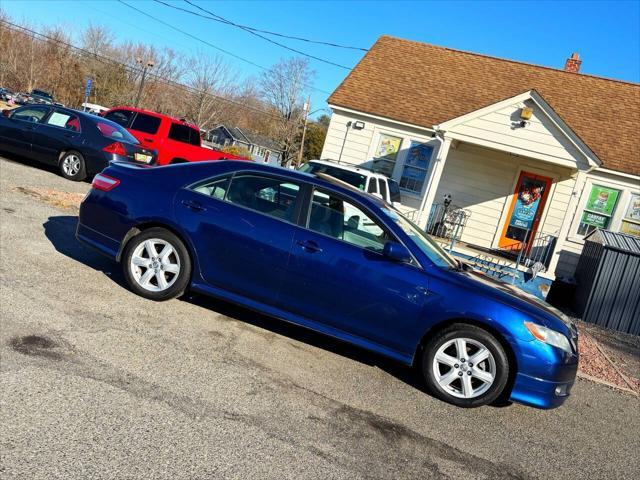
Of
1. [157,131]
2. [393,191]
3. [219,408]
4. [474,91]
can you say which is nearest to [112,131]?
[157,131]

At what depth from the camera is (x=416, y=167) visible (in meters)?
15.0

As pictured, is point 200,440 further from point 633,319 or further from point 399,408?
point 633,319

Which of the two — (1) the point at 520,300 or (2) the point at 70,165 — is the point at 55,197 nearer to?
(2) the point at 70,165

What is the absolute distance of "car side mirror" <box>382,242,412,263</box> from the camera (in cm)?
459

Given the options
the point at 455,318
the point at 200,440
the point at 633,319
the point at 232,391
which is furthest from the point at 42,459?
the point at 633,319

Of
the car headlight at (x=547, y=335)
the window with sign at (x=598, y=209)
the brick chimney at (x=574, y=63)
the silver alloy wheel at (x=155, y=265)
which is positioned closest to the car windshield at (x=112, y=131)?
the silver alloy wheel at (x=155, y=265)

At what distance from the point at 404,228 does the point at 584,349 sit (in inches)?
184

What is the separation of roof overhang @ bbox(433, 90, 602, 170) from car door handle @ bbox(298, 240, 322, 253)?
28.4 ft

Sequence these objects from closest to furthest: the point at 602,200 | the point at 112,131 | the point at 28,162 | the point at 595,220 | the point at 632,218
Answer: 1. the point at 112,131
2. the point at 28,162
3. the point at 632,218
4. the point at 602,200
5. the point at 595,220

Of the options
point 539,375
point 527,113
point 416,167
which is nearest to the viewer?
point 539,375

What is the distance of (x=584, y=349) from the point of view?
26.2 ft

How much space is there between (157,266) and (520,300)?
3.39m

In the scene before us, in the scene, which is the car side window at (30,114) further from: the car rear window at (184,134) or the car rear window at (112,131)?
the car rear window at (184,134)

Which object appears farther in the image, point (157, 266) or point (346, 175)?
point (346, 175)
